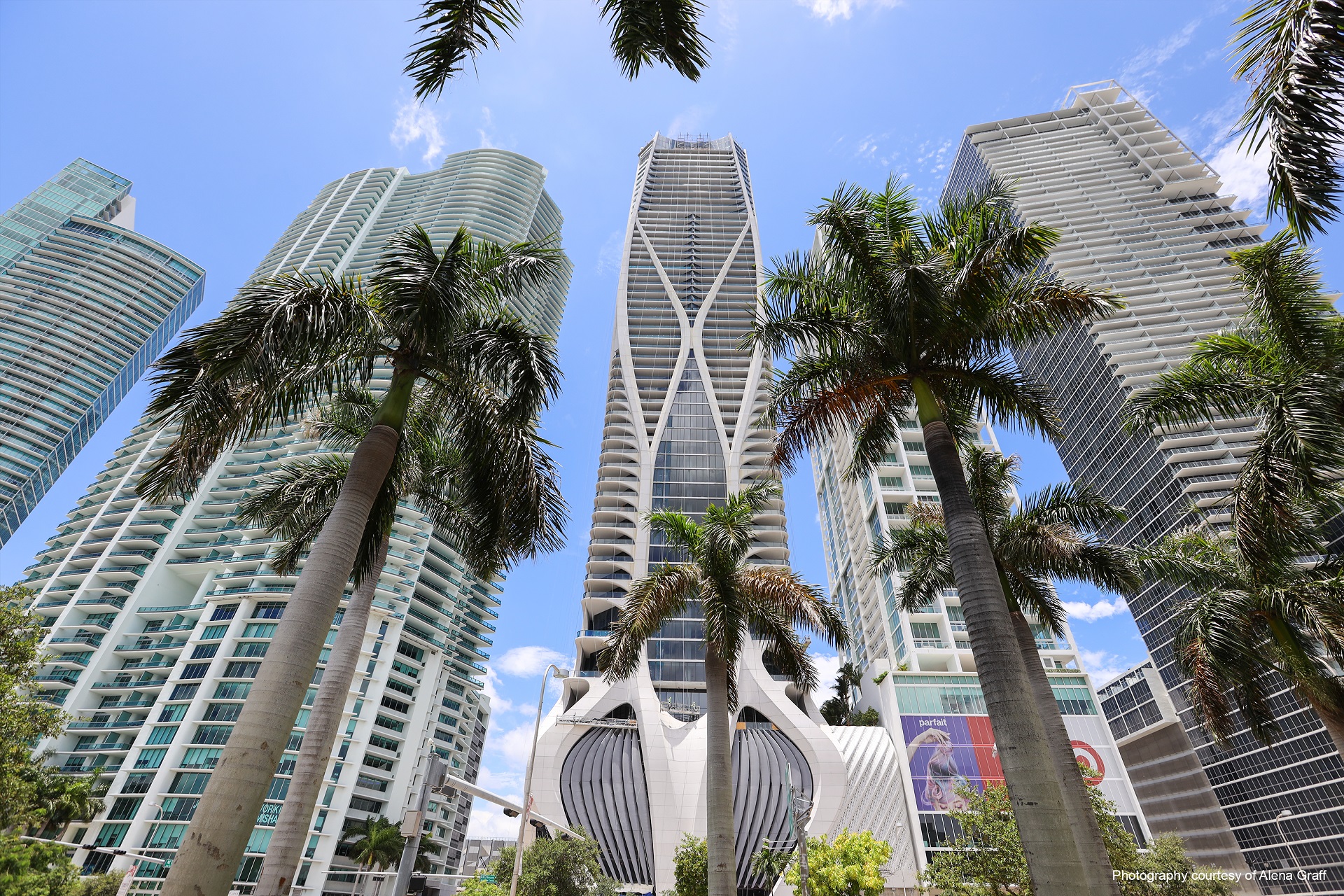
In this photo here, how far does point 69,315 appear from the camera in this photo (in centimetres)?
11962

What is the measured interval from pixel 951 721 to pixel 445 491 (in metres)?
60.6

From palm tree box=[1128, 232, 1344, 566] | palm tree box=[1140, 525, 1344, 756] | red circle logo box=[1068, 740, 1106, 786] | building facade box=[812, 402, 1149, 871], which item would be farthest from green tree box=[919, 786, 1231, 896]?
red circle logo box=[1068, 740, 1106, 786]

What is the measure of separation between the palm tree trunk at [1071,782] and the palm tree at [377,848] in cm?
6325

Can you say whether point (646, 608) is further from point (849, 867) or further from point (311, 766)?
point (849, 867)

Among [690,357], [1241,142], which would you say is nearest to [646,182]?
[690,357]

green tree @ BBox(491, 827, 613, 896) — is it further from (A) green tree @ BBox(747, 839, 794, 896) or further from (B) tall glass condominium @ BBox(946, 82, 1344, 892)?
(B) tall glass condominium @ BBox(946, 82, 1344, 892)

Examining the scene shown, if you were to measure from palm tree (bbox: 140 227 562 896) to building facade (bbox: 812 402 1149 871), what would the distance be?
114 ft

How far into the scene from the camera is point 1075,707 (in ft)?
211

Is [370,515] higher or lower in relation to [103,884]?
higher

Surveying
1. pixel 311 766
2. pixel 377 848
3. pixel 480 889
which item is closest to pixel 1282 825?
pixel 480 889

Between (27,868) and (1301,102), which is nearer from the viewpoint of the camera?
(1301,102)

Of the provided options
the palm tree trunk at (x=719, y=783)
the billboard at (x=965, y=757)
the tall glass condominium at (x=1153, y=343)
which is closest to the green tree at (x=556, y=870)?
the palm tree trunk at (x=719, y=783)

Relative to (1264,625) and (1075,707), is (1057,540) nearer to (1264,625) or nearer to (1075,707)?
(1264,625)

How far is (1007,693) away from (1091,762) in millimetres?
67500
